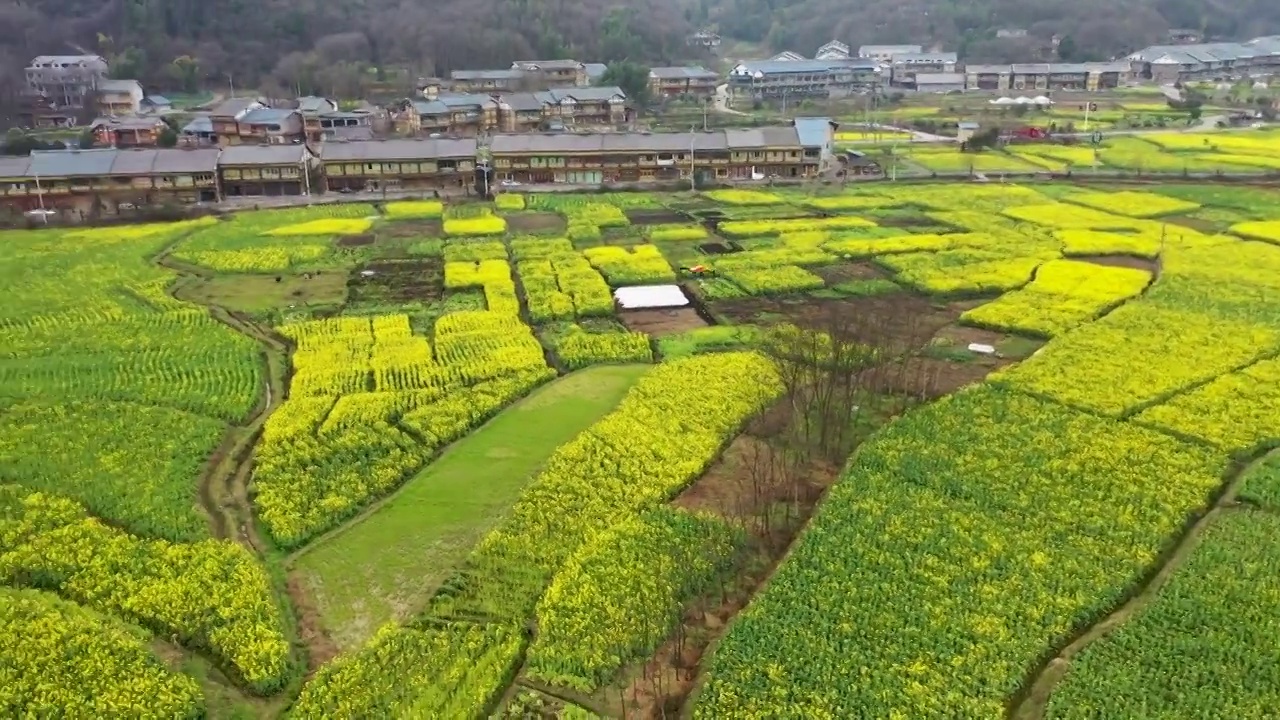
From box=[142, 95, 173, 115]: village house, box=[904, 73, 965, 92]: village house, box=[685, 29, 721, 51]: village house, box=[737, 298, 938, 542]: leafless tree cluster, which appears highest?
box=[685, 29, 721, 51]: village house

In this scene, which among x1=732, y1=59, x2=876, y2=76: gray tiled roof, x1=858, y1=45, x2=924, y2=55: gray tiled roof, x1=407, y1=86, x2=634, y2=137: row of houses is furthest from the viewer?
x1=858, y1=45, x2=924, y2=55: gray tiled roof

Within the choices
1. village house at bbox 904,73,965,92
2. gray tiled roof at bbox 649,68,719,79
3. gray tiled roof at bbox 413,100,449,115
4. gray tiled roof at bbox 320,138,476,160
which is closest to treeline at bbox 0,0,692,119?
→ gray tiled roof at bbox 649,68,719,79

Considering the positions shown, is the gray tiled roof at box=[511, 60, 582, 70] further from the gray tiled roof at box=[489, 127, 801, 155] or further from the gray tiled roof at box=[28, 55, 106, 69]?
the gray tiled roof at box=[489, 127, 801, 155]

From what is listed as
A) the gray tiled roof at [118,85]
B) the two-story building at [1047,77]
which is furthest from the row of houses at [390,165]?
the two-story building at [1047,77]

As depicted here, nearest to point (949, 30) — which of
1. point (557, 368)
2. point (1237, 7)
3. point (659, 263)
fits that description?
point (1237, 7)

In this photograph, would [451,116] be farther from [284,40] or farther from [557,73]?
[284,40]

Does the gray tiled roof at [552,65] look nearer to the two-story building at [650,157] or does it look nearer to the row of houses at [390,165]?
the row of houses at [390,165]

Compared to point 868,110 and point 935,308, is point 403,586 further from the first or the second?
point 868,110

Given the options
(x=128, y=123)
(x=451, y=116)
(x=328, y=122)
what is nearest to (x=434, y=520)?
(x=328, y=122)
